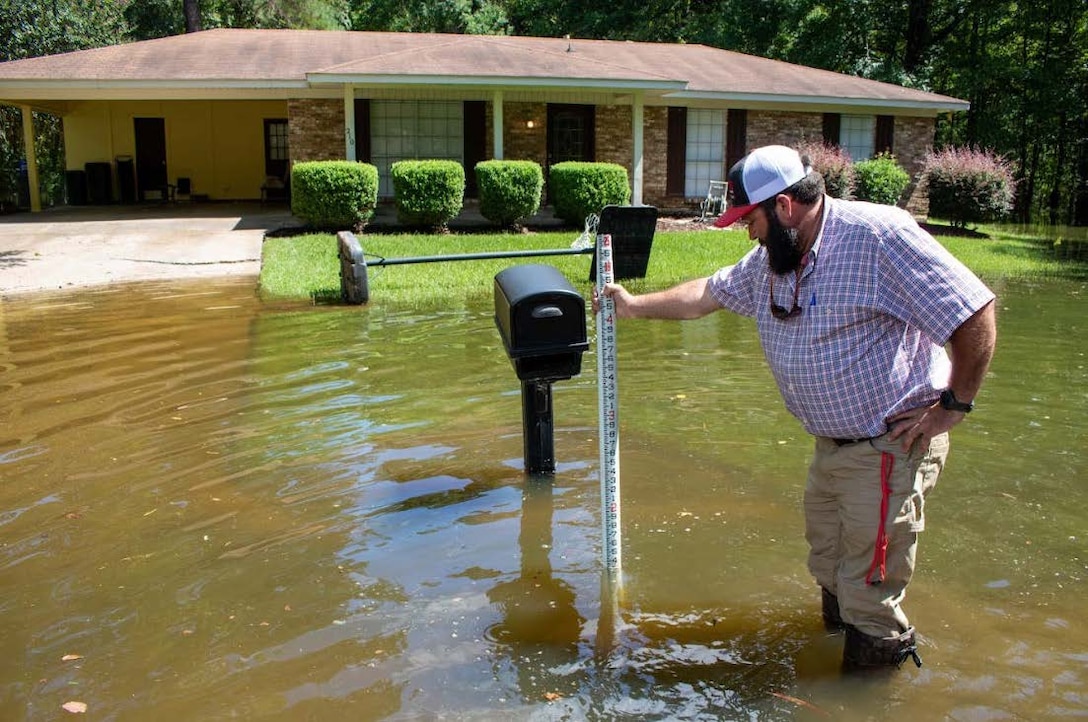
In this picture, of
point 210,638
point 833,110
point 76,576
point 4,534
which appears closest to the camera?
point 210,638

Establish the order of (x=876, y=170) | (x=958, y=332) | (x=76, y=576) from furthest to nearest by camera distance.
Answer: (x=876, y=170) → (x=76, y=576) → (x=958, y=332)

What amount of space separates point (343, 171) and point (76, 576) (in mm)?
13405

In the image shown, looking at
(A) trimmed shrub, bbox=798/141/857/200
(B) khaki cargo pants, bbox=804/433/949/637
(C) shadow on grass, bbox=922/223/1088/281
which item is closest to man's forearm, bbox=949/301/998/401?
(B) khaki cargo pants, bbox=804/433/949/637

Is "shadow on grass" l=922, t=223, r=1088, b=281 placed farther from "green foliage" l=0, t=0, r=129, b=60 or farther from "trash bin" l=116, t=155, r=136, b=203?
"green foliage" l=0, t=0, r=129, b=60

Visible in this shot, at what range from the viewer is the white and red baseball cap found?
10.4ft

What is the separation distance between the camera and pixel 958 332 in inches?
118

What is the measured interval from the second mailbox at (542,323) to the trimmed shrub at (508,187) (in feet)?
42.9

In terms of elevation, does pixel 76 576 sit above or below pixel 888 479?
below

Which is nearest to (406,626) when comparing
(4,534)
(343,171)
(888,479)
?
(888,479)

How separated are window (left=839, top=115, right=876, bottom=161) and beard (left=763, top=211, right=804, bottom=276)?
21.9 m

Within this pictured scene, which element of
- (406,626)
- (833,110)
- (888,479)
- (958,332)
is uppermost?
(833,110)

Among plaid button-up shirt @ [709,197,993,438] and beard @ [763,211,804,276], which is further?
beard @ [763,211,804,276]

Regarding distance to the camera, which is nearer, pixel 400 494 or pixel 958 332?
pixel 958 332

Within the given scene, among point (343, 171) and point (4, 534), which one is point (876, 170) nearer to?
point (343, 171)
